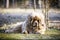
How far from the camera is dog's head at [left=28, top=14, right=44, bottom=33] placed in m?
2.89

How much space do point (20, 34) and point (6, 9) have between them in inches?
18.6

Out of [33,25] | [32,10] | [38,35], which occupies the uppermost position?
[32,10]

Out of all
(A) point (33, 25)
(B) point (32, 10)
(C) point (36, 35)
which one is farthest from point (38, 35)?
(B) point (32, 10)

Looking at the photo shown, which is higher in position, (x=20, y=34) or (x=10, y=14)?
(x=10, y=14)

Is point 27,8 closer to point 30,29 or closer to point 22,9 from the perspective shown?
point 22,9

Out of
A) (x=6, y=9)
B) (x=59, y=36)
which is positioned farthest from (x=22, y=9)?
(x=59, y=36)

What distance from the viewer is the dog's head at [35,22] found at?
9.49ft

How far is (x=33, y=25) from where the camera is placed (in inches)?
114

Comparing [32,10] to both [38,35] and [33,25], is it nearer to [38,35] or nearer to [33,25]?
[33,25]

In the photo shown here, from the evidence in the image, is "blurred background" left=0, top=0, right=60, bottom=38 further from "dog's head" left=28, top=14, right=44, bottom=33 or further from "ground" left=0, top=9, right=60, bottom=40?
"dog's head" left=28, top=14, right=44, bottom=33

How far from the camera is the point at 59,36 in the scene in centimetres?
297

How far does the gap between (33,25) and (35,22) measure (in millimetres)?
59

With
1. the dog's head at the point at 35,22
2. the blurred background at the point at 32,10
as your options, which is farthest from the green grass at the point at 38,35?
the dog's head at the point at 35,22

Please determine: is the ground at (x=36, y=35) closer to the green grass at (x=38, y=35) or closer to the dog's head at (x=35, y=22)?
the green grass at (x=38, y=35)
